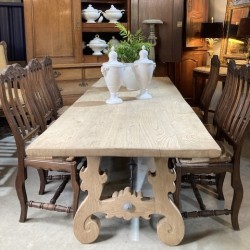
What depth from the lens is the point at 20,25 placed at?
12.5 ft

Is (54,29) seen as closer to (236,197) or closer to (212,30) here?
(212,30)

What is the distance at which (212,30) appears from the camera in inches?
165

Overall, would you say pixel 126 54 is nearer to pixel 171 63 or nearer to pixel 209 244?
pixel 209 244

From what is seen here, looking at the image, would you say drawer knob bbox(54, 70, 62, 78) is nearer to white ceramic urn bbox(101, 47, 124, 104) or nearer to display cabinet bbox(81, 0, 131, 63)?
display cabinet bbox(81, 0, 131, 63)

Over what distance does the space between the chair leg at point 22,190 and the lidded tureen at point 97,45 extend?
7.44 ft

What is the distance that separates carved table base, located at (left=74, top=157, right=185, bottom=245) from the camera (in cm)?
166

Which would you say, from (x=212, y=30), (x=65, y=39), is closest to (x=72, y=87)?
(x=65, y=39)

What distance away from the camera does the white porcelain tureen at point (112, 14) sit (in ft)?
12.6

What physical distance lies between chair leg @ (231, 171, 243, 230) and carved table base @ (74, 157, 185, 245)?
375 millimetres

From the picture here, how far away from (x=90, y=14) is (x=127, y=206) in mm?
2693

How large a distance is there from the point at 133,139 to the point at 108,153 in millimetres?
148

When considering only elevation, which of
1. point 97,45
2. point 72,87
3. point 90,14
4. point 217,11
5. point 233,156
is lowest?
point 233,156

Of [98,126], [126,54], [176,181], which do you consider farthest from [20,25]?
[176,181]

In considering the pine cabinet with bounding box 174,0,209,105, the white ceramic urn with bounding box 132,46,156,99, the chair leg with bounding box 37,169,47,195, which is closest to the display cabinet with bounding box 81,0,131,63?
the pine cabinet with bounding box 174,0,209,105
